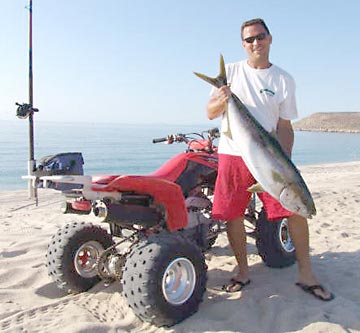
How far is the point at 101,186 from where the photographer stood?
2.94m

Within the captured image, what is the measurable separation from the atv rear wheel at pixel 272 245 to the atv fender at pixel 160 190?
128 cm

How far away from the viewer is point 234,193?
3.51 metres

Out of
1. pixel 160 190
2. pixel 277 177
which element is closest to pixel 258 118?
pixel 277 177

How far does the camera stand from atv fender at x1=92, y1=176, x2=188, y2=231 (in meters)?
2.96

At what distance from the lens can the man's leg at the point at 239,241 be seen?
12.2ft

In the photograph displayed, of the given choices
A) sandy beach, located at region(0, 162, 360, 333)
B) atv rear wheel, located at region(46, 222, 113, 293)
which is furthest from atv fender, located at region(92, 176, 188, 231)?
atv rear wheel, located at region(46, 222, 113, 293)

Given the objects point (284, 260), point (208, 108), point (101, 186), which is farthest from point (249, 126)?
point (284, 260)

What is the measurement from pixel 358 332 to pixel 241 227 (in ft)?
4.01

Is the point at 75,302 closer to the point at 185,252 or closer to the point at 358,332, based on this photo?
the point at 185,252

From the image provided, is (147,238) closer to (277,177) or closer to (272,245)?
(277,177)

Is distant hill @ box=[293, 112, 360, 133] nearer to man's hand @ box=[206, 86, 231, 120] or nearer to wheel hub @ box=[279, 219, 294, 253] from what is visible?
wheel hub @ box=[279, 219, 294, 253]

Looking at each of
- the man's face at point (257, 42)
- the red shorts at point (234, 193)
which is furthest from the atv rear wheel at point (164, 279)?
the man's face at point (257, 42)

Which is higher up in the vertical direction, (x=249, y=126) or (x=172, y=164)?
(x=249, y=126)

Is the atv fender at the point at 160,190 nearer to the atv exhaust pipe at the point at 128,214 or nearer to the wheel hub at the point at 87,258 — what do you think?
the atv exhaust pipe at the point at 128,214
